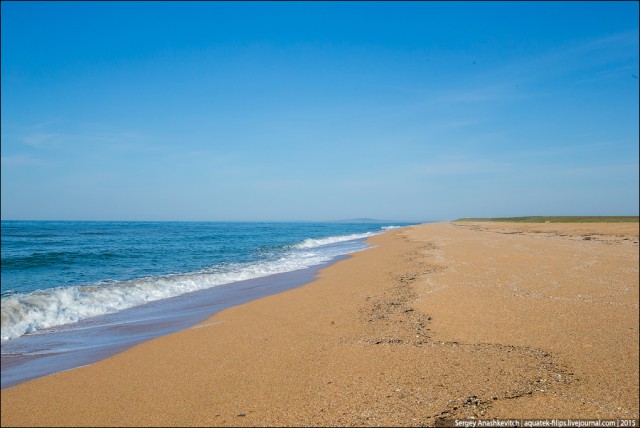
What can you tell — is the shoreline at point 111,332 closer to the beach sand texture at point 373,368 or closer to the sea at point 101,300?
the sea at point 101,300

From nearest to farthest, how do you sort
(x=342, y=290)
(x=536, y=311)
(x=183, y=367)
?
(x=183, y=367), (x=536, y=311), (x=342, y=290)

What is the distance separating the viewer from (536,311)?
24.7 ft

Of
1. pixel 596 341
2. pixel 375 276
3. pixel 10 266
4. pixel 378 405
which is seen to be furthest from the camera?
pixel 10 266

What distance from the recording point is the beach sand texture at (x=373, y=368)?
3.83m

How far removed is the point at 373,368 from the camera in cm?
482

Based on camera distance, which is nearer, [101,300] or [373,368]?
[373,368]

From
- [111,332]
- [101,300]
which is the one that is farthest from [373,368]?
[101,300]

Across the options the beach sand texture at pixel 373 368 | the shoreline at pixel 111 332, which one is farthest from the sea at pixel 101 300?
the beach sand texture at pixel 373 368

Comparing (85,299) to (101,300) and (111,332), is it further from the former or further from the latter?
(111,332)

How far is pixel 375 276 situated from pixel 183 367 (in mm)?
9023

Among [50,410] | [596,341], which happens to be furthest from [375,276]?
[50,410]

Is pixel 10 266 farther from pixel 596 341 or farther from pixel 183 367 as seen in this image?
pixel 596 341

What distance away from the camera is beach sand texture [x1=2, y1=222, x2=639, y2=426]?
383cm

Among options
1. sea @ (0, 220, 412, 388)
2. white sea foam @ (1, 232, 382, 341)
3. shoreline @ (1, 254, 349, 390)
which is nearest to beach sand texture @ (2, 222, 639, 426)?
shoreline @ (1, 254, 349, 390)
